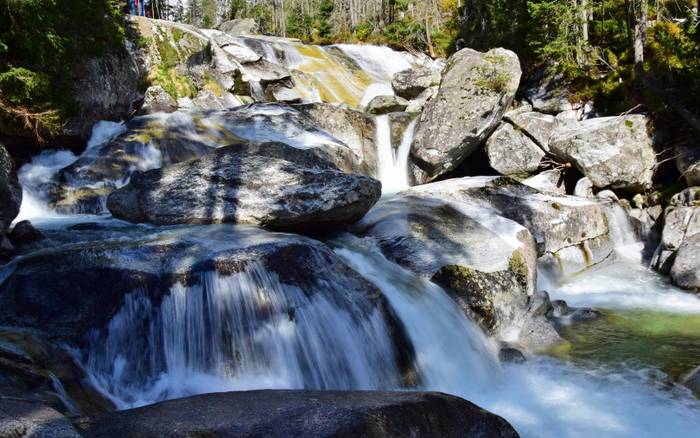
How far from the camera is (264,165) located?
31.2 ft

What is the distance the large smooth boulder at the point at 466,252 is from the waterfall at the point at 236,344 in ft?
7.18

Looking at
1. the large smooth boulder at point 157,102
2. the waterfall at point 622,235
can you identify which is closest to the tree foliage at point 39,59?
the large smooth boulder at point 157,102

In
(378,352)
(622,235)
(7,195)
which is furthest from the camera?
(622,235)

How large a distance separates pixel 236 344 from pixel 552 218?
8.54m

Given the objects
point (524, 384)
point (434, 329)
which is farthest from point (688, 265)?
point (434, 329)

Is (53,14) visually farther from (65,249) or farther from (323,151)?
(65,249)

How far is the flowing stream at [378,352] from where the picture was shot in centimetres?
586

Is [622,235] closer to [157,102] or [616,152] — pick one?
[616,152]

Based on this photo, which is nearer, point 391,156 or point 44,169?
point 44,169

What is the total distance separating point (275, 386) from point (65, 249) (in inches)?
123

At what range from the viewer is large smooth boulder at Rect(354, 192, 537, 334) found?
8648mm

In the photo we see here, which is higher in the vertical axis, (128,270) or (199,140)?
(199,140)

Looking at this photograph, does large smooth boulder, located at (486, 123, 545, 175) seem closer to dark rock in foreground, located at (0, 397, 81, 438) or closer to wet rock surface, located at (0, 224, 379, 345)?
wet rock surface, located at (0, 224, 379, 345)

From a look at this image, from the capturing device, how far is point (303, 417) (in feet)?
12.3
